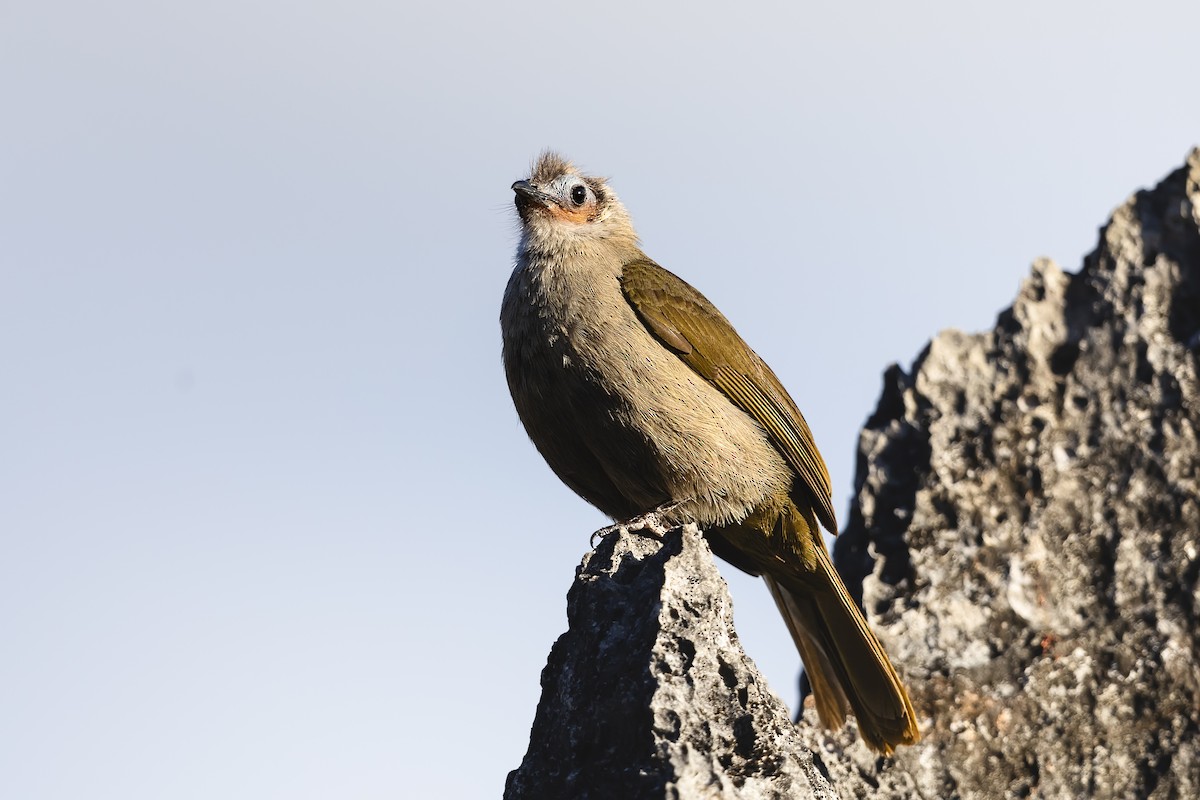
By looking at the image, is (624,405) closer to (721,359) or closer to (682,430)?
(682,430)

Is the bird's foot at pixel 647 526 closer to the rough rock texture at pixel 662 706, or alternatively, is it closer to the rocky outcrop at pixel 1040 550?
the rocky outcrop at pixel 1040 550

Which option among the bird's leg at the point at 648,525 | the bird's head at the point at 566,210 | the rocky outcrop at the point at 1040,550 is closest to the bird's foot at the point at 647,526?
the bird's leg at the point at 648,525

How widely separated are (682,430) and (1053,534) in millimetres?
1904

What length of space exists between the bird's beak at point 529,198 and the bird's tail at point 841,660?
242 cm

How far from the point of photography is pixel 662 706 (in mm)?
4336

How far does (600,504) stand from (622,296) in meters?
1.09

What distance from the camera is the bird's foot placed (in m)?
6.34

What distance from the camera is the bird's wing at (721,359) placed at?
724 cm

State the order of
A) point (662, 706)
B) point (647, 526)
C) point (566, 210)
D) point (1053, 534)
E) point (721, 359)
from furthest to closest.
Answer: point (566, 210) → point (721, 359) → point (1053, 534) → point (647, 526) → point (662, 706)

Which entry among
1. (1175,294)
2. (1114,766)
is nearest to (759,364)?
(1175,294)

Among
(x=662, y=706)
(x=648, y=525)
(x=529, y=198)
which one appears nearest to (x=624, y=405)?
(x=648, y=525)

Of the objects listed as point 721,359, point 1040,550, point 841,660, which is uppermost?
point 721,359

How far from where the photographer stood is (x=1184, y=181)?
25.0 feet

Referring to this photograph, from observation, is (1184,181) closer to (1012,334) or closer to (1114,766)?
(1012,334)
